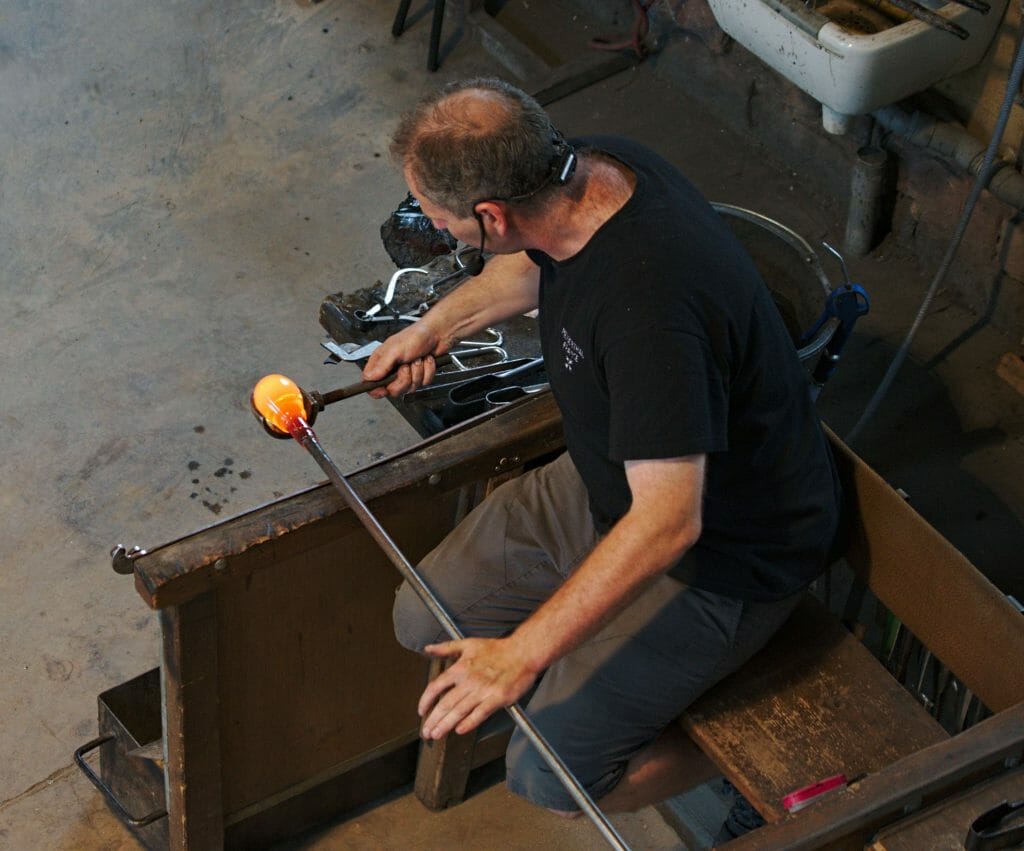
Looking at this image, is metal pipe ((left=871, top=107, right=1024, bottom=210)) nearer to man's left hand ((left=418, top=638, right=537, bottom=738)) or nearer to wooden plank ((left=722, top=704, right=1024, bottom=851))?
wooden plank ((left=722, top=704, right=1024, bottom=851))

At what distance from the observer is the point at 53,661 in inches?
134

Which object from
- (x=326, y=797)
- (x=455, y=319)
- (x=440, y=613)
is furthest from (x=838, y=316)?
(x=326, y=797)

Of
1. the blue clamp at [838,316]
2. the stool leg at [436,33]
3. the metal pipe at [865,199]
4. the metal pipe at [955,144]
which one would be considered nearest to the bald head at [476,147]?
the blue clamp at [838,316]

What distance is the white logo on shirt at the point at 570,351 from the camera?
2232 millimetres

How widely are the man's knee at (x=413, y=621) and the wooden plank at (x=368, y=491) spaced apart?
21 cm

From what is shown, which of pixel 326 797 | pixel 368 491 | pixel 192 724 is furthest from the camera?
pixel 326 797

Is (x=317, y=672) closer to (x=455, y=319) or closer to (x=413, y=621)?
(x=413, y=621)

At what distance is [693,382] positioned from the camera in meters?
2.04

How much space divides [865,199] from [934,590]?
7.17ft

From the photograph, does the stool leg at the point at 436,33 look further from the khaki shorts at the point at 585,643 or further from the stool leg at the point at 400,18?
the khaki shorts at the point at 585,643

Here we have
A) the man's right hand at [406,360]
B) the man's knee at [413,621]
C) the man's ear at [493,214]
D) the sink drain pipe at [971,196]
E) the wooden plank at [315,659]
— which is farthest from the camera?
the sink drain pipe at [971,196]

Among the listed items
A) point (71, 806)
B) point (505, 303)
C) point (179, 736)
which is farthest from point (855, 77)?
point (71, 806)

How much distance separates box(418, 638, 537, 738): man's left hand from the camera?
2066mm

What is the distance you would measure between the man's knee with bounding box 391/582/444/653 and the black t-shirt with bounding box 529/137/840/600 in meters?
0.38
